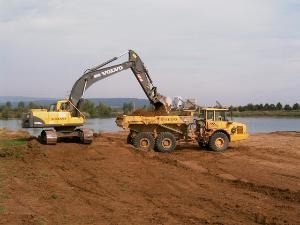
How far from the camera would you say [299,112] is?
69750 millimetres

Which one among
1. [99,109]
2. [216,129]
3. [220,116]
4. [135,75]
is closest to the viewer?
[216,129]

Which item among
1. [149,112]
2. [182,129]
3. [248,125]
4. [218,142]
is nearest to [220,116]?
[218,142]

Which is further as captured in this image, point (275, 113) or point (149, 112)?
point (275, 113)

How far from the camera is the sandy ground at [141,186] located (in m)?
9.22

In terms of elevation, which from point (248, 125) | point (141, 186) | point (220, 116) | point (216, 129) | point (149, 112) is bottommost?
point (141, 186)

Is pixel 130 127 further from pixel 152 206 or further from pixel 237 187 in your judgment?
pixel 152 206

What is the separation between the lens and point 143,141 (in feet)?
67.0

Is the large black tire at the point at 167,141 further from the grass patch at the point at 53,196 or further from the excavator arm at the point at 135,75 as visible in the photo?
the grass patch at the point at 53,196

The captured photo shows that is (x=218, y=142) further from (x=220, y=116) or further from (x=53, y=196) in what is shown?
(x=53, y=196)

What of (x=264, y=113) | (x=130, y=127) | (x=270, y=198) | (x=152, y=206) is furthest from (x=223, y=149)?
(x=264, y=113)

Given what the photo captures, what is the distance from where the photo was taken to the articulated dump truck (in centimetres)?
2052

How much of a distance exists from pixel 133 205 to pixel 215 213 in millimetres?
1649

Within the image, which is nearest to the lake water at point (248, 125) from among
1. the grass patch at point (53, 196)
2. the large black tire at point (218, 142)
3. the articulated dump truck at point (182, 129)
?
the articulated dump truck at point (182, 129)

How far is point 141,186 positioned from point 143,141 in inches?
320
